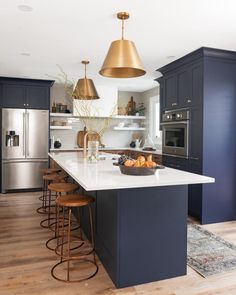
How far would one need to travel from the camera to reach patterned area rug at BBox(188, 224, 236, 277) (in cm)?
257

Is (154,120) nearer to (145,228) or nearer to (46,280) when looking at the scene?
(145,228)

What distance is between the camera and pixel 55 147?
6.50m

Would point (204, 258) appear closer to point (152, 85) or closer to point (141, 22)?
point (141, 22)

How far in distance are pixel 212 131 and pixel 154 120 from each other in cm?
311

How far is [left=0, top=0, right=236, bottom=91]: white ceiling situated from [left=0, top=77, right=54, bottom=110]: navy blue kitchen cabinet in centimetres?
127

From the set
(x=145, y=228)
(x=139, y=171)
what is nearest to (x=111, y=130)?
(x=139, y=171)

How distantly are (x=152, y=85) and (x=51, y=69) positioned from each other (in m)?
2.55

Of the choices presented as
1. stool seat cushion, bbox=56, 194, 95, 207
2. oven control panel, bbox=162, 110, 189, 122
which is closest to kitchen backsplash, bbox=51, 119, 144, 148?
oven control panel, bbox=162, 110, 189, 122

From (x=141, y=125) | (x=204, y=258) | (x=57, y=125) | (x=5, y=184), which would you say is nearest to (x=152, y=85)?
(x=141, y=125)

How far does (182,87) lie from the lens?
171 inches

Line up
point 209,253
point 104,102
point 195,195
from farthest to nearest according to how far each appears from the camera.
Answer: point 104,102
point 195,195
point 209,253

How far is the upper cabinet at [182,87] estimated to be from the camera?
3.97 metres

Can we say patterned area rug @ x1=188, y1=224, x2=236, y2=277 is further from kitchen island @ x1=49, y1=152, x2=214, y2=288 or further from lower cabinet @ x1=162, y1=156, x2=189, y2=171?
lower cabinet @ x1=162, y1=156, x2=189, y2=171

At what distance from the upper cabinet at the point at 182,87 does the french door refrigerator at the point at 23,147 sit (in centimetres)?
267
